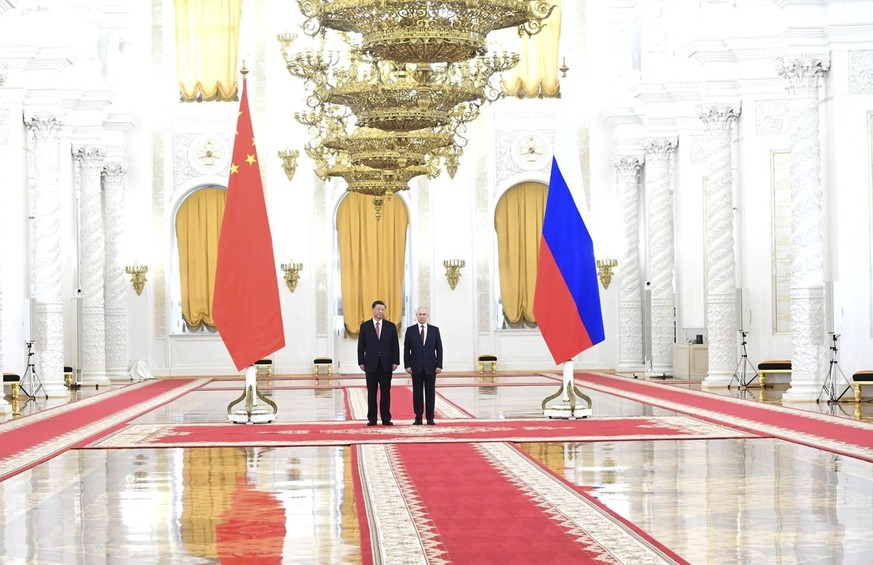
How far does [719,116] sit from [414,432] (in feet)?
28.4

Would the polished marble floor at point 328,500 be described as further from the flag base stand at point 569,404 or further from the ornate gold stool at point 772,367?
the ornate gold stool at point 772,367

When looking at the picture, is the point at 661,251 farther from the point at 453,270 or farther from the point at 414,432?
the point at 414,432

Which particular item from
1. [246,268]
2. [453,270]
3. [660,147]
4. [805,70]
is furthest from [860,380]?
[453,270]

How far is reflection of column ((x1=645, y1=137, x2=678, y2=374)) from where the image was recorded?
70.7 feet

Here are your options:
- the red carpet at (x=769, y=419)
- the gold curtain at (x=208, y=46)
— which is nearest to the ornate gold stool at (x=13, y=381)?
the red carpet at (x=769, y=419)

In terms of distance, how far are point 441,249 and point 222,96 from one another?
499 centimetres

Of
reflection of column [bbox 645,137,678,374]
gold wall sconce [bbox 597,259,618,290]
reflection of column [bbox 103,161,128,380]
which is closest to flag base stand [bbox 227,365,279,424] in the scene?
reflection of column [bbox 645,137,678,374]

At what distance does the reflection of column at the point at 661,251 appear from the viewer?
21.5m

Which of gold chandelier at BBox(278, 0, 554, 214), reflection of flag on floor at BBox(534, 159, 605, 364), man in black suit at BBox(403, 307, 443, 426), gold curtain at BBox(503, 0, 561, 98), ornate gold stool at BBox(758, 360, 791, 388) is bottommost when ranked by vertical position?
ornate gold stool at BBox(758, 360, 791, 388)

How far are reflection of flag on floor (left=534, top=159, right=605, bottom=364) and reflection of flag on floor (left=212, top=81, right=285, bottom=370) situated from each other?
2561mm

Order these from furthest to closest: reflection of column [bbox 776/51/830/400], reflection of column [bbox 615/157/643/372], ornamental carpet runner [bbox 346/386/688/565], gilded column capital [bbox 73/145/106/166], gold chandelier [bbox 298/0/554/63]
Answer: reflection of column [bbox 615/157/643/372] → gilded column capital [bbox 73/145/106/166] → reflection of column [bbox 776/51/830/400] → gold chandelier [bbox 298/0/554/63] → ornamental carpet runner [bbox 346/386/688/565]

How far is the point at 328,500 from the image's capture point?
23.2ft

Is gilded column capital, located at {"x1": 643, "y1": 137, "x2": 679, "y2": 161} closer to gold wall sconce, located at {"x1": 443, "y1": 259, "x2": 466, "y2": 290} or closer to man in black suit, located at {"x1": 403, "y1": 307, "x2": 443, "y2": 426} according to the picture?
gold wall sconce, located at {"x1": 443, "y1": 259, "x2": 466, "y2": 290}

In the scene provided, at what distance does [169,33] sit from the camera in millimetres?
24719
